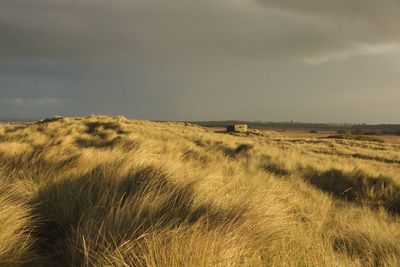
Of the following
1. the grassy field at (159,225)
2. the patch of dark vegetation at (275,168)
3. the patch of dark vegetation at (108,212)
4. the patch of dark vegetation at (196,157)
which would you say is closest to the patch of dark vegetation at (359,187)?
the patch of dark vegetation at (275,168)

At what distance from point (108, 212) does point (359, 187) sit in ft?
28.7

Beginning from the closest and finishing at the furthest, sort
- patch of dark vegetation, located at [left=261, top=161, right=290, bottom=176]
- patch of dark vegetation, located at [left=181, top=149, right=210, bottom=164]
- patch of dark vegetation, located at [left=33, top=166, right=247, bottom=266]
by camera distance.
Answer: patch of dark vegetation, located at [left=33, top=166, right=247, bottom=266], patch of dark vegetation, located at [left=181, top=149, right=210, bottom=164], patch of dark vegetation, located at [left=261, top=161, right=290, bottom=176]

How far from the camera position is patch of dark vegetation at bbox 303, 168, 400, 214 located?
9941mm

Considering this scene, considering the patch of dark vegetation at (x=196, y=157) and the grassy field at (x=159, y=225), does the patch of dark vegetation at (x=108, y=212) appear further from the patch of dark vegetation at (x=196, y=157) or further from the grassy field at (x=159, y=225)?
the patch of dark vegetation at (x=196, y=157)

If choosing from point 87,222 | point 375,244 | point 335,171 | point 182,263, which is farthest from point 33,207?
point 335,171

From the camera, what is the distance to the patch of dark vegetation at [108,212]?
3.62m

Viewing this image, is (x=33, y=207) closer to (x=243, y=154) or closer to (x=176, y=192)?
(x=176, y=192)

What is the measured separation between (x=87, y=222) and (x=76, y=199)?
1.05 metres

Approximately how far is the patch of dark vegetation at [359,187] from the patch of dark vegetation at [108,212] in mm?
5699

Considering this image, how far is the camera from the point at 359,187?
11242 millimetres

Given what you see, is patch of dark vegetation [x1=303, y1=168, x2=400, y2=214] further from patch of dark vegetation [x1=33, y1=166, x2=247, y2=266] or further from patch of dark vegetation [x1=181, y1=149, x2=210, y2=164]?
patch of dark vegetation [x1=33, y1=166, x2=247, y2=266]

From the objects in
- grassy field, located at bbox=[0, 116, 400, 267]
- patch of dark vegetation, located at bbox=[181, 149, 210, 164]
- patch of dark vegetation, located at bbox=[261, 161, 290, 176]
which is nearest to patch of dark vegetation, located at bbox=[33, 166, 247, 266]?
grassy field, located at bbox=[0, 116, 400, 267]

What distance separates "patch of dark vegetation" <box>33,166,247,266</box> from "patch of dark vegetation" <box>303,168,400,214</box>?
18.7ft

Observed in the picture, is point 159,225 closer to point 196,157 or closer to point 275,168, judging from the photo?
point 196,157
